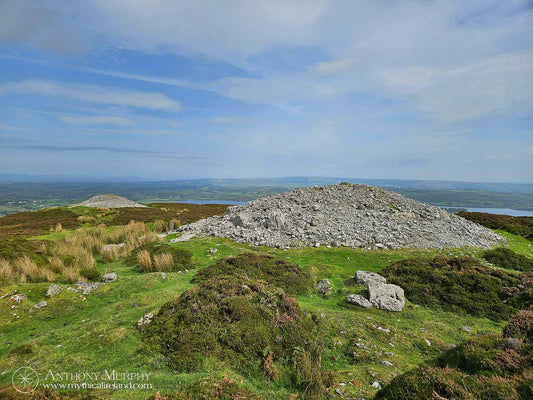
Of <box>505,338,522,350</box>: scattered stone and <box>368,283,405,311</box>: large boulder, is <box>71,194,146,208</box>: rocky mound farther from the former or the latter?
<box>505,338,522,350</box>: scattered stone

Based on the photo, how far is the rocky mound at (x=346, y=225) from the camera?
21.3 m

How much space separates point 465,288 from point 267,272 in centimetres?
943

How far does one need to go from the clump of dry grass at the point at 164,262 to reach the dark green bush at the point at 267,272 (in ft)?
8.84

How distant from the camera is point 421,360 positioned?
7.07 metres

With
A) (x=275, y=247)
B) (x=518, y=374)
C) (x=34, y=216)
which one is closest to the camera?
(x=518, y=374)

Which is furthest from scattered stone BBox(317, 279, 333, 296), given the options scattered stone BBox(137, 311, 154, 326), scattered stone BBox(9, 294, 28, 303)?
scattered stone BBox(9, 294, 28, 303)

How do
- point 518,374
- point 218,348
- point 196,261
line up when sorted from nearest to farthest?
1. point 518,374
2. point 218,348
3. point 196,261

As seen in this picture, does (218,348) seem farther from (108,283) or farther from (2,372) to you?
(108,283)

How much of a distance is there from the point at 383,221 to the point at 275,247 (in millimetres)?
11502

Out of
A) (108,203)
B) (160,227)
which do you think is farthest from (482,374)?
(108,203)

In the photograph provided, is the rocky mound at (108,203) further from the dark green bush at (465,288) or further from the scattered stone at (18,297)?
the dark green bush at (465,288)

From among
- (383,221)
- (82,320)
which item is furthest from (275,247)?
(82,320)

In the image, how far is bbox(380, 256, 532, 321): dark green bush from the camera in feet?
33.4

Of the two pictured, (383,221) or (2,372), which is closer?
(2,372)
